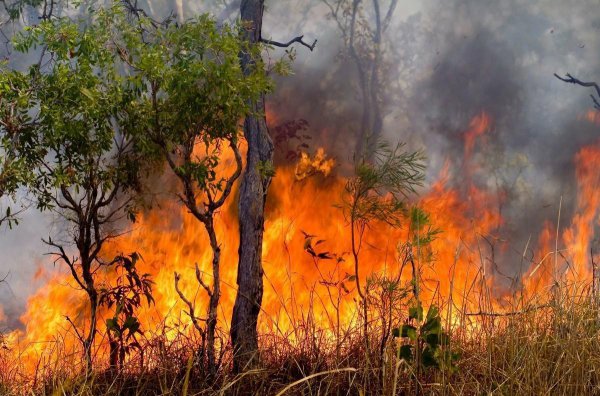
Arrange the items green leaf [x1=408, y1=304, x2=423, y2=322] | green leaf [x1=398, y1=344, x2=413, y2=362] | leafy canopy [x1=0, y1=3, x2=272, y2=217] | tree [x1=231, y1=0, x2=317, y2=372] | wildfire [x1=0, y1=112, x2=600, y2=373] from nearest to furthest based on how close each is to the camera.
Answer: green leaf [x1=408, y1=304, x2=423, y2=322], green leaf [x1=398, y1=344, x2=413, y2=362], leafy canopy [x1=0, y1=3, x2=272, y2=217], tree [x1=231, y1=0, x2=317, y2=372], wildfire [x1=0, y1=112, x2=600, y2=373]

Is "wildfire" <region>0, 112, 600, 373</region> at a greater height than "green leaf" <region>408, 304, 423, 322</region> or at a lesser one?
greater

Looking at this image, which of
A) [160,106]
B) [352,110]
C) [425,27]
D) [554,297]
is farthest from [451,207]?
[554,297]

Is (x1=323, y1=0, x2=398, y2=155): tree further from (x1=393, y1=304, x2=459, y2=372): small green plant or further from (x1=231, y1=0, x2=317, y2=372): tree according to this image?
(x1=393, y1=304, x2=459, y2=372): small green plant

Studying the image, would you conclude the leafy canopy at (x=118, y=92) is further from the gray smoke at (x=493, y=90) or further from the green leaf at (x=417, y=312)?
the gray smoke at (x=493, y=90)

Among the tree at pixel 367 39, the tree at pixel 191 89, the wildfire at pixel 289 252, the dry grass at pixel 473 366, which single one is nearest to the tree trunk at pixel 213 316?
the tree at pixel 191 89

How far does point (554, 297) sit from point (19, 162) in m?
3.76

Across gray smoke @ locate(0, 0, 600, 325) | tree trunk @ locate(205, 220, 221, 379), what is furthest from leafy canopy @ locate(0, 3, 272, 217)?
gray smoke @ locate(0, 0, 600, 325)

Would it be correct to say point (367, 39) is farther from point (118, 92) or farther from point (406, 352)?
point (406, 352)

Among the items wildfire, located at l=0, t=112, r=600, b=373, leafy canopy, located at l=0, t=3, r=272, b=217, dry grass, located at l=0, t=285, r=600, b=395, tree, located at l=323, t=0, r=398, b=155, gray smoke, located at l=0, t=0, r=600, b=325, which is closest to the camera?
dry grass, located at l=0, t=285, r=600, b=395

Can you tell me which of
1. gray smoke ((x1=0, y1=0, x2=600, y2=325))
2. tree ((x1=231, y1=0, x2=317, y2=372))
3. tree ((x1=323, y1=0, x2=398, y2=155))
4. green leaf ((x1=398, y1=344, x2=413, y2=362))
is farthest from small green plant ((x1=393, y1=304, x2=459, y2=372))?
tree ((x1=323, y1=0, x2=398, y2=155))

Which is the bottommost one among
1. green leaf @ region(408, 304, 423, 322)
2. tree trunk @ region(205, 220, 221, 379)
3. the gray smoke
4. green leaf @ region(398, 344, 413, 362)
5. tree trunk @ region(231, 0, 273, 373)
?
green leaf @ region(398, 344, 413, 362)

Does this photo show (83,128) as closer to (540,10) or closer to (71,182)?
(71,182)

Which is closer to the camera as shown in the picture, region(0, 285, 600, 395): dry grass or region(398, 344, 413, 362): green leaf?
region(398, 344, 413, 362): green leaf

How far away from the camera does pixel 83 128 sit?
542 cm
